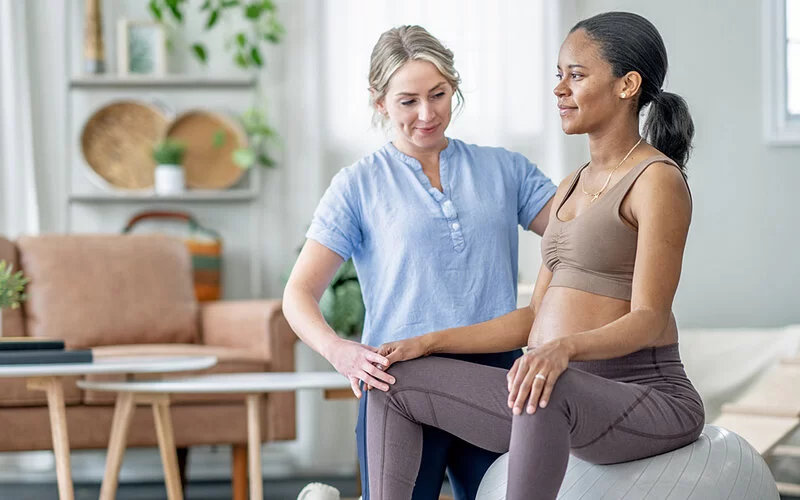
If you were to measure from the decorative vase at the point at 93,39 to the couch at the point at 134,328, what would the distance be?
0.85m

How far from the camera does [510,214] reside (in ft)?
6.03

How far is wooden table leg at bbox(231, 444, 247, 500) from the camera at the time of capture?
11.1 feet

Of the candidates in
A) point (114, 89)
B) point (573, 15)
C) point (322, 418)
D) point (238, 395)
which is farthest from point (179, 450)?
point (573, 15)

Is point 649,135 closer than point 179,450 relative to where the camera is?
Yes

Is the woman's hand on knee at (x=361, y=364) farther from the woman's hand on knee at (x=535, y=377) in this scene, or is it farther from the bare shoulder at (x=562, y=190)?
the bare shoulder at (x=562, y=190)

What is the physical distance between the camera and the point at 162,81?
4402mm

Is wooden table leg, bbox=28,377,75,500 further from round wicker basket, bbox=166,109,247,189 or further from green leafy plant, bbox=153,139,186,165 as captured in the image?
round wicker basket, bbox=166,109,247,189

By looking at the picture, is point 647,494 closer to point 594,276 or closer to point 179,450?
point 594,276

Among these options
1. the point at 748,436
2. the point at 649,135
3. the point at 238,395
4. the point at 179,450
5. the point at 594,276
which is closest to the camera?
the point at 594,276

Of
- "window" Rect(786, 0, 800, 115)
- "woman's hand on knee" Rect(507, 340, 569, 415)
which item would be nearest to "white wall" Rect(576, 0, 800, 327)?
"window" Rect(786, 0, 800, 115)

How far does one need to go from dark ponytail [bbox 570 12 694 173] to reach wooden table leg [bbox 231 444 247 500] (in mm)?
2198

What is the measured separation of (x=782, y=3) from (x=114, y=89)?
3.00 meters

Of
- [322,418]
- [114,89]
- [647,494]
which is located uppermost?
[114,89]

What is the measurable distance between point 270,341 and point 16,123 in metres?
1.69
